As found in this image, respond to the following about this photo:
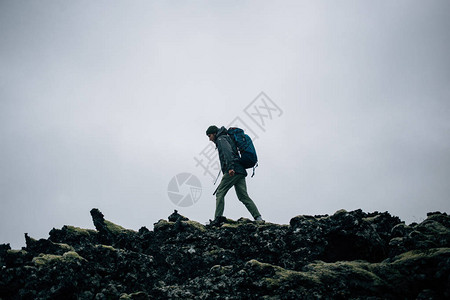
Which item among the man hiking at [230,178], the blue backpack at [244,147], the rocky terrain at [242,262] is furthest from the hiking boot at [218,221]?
the blue backpack at [244,147]

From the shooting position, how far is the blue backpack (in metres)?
14.3

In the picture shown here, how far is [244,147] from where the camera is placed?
14.6 metres

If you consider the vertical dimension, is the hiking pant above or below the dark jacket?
below

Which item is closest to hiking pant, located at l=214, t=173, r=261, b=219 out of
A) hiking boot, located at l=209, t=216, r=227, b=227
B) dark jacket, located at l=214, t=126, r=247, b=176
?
dark jacket, located at l=214, t=126, r=247, b=176

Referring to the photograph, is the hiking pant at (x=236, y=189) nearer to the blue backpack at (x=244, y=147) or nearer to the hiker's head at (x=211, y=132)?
the blue backpack at (x=244, y=147)

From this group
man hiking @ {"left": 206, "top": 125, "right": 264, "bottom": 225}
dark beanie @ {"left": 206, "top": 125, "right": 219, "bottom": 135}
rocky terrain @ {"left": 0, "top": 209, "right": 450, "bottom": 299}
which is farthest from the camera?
dark beanie @ {"left": 206, "top": 125, "right": 219, "bottom": 135}

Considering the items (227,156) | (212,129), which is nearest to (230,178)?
(227,156)

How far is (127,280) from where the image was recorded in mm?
9289

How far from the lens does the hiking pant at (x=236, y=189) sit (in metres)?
14.0

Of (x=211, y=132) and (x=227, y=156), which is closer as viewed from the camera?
(x=227, y=156)

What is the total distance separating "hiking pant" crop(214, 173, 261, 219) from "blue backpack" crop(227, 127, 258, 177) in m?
0.68

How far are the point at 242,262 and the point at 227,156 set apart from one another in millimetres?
5112

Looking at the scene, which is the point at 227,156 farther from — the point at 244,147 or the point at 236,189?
the point at 236,189

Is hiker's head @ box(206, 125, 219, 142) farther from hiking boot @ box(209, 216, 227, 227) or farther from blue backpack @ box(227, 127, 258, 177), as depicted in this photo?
hiking boot @ box(209, 216, 227, 227)
